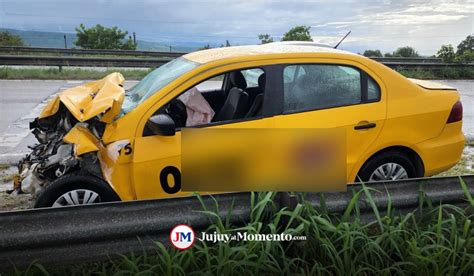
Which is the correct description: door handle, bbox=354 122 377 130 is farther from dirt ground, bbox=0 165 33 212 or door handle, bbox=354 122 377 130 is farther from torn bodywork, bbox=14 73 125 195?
dirt ground, bbox=0 165 33 212

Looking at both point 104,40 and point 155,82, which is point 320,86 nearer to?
point 155,82

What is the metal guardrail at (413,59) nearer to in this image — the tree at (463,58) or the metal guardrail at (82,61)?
the tree at (463,58)

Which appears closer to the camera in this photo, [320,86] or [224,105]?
[320,86]

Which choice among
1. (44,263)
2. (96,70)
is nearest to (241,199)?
(44,263)

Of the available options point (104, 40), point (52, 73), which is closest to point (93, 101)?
point (52, 73)

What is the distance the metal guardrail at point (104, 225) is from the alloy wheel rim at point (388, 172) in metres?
1.02

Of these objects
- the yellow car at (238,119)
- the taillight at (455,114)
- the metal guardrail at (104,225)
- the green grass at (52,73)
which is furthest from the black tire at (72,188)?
the green grass at (52,73)

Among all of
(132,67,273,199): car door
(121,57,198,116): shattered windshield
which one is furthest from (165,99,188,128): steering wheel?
(132,67,273,199): car door

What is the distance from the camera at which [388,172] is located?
345 centimetres

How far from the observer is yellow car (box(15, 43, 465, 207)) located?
302 centimetres

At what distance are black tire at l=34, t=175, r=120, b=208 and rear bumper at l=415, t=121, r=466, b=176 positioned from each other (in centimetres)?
249

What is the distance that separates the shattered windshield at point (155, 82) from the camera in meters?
3.29

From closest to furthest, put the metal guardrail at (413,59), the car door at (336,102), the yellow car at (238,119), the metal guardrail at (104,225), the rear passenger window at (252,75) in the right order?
the metal guardrail at (104,225), the yellow car at (238,119), the car door at (336,102), the rear passenger window at (252,75), the metal guardrail at (413,59)

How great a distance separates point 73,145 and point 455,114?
10.3 ft
